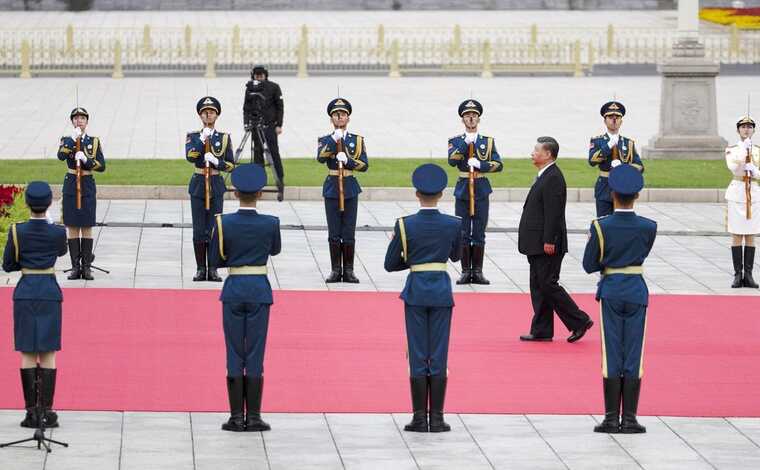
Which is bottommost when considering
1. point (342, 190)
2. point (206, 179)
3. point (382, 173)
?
point (382, 173)

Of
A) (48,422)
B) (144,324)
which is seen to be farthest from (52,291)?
(144,324)

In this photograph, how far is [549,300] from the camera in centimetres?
1364

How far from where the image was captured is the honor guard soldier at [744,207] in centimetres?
1631

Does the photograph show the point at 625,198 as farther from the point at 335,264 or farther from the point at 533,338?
the point at 335,264

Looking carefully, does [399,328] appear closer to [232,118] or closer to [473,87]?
[232,118]

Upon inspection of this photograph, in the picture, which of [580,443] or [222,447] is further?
[580,443]

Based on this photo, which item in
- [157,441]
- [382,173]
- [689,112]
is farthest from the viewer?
[689,112]

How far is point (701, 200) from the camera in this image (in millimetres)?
22547

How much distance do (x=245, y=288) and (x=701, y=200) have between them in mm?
12827

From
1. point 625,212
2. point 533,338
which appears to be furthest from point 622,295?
point 533,338

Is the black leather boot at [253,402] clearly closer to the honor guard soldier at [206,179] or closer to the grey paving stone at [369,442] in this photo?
the grey paving stone at [369,442]

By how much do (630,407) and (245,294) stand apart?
102 inches

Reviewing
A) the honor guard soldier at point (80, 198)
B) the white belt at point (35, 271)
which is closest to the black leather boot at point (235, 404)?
the white belt at point (35, 271)

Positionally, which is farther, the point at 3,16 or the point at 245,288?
the point at 3,16
